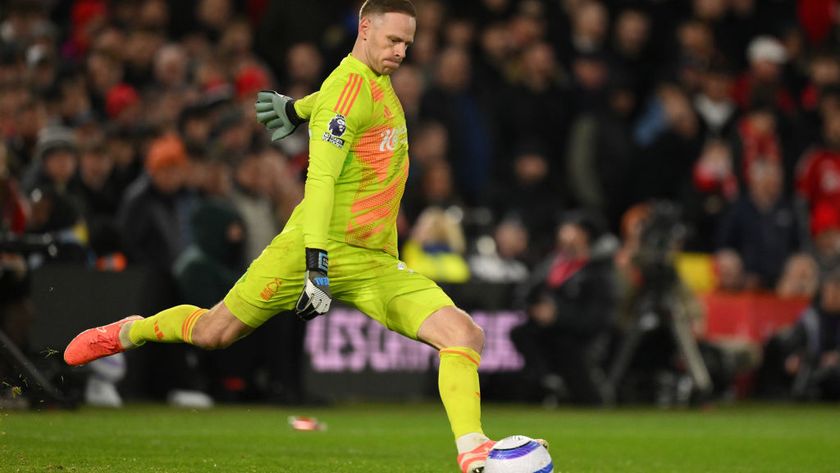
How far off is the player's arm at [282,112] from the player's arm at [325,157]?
43 cm

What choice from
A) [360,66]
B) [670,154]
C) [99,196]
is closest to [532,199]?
[670,154]

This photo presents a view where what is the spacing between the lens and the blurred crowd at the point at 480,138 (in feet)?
49.1

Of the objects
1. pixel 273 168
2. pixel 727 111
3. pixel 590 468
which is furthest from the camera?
pixel 727 111

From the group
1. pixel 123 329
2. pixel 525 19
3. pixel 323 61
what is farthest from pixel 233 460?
pixel 525 19

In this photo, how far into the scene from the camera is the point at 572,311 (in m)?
15.8

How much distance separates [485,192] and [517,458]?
11.3m

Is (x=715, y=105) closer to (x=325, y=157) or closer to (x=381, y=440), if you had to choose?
(x=381, y=440)

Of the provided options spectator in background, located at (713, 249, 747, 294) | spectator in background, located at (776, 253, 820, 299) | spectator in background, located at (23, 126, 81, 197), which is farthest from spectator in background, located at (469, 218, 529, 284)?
spectator in background, located at (23, 126, 81, 197)

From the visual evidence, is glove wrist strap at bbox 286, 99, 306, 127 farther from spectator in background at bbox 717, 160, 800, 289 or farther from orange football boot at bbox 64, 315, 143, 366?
spectator in background at bbox 717, 160, 800, 289

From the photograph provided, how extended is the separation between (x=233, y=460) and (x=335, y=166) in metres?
2.22

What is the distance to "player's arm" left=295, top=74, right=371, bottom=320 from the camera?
7594mm

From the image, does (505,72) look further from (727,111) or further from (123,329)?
(123,329)

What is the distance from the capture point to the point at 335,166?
7.73m

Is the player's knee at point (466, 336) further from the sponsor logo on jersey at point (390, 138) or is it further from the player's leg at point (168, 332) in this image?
the player's leg at point (168, 332)
